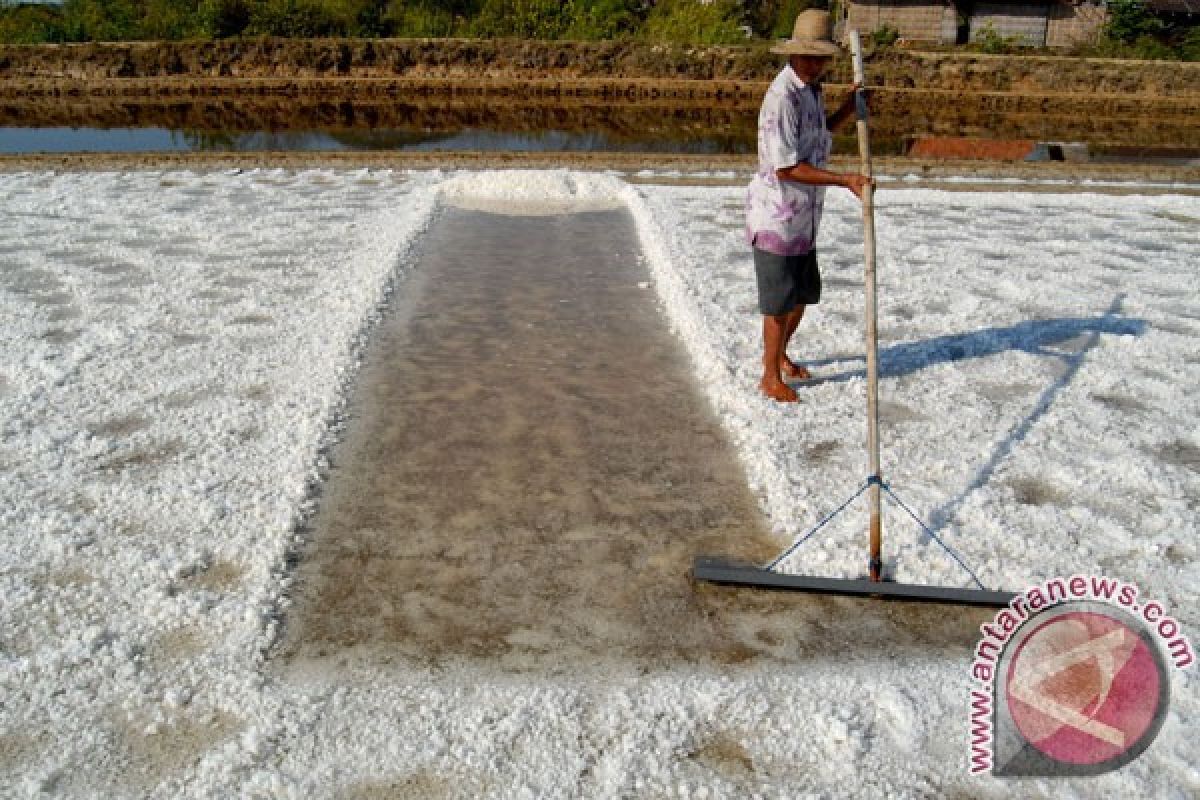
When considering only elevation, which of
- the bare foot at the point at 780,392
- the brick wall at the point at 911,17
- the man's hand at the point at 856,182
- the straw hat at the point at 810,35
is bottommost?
the bare foot at the point at 780,392

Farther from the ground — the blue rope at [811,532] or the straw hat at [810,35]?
the straw hat at [810,35]

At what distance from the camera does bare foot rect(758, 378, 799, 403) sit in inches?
172

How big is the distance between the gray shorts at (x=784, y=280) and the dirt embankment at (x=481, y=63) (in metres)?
21.2

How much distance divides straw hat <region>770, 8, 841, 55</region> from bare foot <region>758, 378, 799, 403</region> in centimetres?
151

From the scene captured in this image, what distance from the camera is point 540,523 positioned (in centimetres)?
343

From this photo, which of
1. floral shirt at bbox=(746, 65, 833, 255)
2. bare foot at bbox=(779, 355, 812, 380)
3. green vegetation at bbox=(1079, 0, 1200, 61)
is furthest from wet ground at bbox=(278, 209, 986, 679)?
green vegetation at bbox=(1079, 0, 1200, 61)

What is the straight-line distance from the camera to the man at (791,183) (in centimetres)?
365

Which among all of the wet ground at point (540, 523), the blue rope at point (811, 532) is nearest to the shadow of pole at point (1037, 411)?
the blue rope at point (811, 532)

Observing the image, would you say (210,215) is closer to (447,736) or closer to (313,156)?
(313,156)

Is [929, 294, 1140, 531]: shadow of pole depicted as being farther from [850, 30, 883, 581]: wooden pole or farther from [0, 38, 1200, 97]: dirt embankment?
[0, 38, 1200, 97]: dirt embankment

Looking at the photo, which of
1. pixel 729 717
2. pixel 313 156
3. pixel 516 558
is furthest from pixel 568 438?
pixel 313 156

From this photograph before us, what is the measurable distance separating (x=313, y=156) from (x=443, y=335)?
714 cm

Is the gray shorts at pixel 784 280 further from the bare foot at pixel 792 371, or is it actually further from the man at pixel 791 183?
the bare foot at pixel 792 371

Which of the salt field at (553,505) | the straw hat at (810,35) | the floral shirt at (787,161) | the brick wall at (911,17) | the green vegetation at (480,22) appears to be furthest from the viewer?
the brick wall at (911,17)
